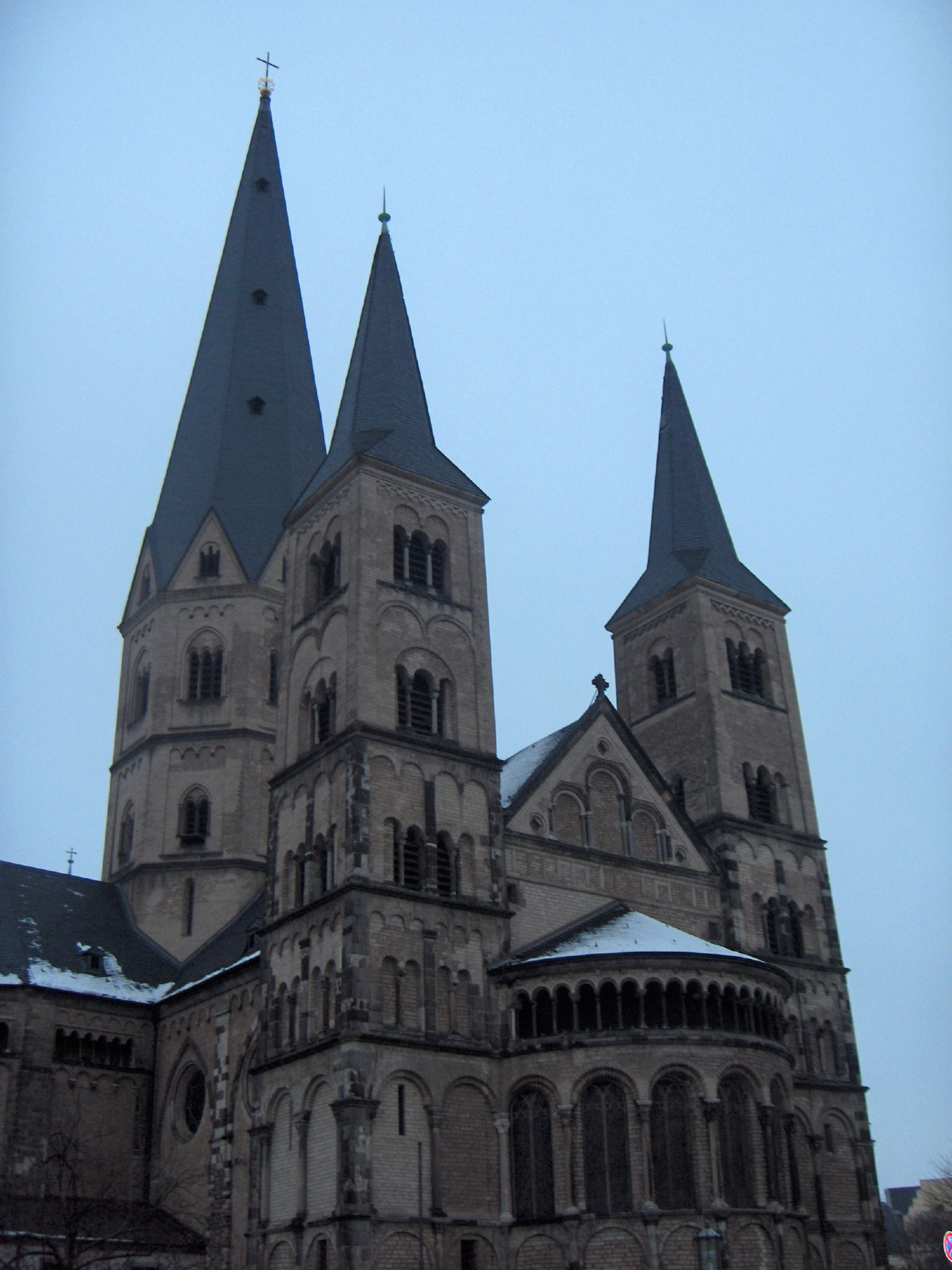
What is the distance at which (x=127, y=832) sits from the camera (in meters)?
53.7

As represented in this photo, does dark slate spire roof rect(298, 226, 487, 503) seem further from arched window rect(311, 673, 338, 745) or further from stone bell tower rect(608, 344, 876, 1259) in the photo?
stone bell tower rect(608, 344, 876, 1259)

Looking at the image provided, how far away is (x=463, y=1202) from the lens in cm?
3425

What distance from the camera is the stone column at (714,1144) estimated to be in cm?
3334

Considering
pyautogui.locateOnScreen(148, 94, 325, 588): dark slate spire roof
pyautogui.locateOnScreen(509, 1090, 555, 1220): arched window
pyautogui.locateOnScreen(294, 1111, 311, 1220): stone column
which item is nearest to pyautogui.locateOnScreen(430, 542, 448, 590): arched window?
pyautogui.locateOnScreen(148, 94, 325, 588): dark slate spire roof

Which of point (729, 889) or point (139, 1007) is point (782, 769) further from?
point (139, 1007)

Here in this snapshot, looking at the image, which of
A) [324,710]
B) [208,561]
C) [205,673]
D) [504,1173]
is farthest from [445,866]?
[208,561]

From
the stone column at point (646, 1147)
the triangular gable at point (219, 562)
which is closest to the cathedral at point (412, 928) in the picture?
the stone column at point (646, 1147)

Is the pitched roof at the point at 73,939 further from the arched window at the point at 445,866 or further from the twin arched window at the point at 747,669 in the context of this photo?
the twin arched window at the point at 747,669

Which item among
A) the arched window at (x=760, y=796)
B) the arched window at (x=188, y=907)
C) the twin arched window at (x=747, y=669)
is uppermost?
the twin arched window at (x=747, y=669)

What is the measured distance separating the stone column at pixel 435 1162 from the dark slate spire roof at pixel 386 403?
63.2 feet

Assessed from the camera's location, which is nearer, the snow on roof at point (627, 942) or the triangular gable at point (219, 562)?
the snow on roof at point (627, 942)

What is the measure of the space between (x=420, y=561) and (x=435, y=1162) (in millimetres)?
17507

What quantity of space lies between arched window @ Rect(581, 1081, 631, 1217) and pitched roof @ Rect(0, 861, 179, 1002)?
17.9 meters

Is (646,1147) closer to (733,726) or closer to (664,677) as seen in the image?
(733,726)
